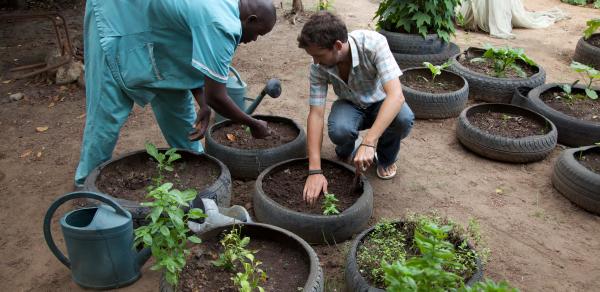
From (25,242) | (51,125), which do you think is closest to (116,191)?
(25,242)

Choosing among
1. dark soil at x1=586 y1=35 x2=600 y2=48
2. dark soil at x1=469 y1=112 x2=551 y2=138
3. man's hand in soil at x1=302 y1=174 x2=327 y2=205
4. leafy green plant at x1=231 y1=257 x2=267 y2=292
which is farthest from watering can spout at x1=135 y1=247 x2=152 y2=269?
dark soil at x1=586 y1=35 x2=600 y2=48

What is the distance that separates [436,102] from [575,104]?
1.13 metres

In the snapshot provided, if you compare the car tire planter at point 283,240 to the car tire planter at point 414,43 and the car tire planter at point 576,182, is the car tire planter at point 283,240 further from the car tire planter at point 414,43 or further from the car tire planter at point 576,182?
the car tire planter at point 414,43

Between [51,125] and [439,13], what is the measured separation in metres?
3.80

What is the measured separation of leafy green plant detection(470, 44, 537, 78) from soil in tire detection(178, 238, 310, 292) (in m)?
3.22

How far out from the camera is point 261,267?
235 cm

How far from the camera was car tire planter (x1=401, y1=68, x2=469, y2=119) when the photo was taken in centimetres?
433

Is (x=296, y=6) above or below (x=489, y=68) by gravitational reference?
below

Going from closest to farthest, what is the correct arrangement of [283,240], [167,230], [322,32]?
[167,230], [283,240], [322,32]

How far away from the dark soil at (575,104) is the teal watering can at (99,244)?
3430 mm

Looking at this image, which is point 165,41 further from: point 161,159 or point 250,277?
point 250,277

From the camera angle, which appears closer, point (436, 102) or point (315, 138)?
point (315, 138)

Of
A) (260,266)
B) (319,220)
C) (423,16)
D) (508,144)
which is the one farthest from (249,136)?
(423,16)

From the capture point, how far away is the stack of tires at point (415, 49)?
506 cm
